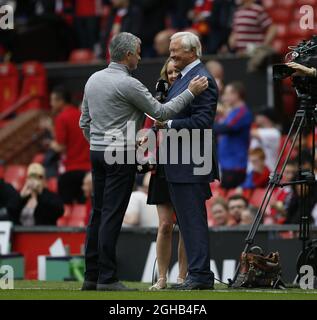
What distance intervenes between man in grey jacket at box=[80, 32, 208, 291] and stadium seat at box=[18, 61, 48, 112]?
11.0 m

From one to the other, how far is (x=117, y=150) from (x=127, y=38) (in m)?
0.88

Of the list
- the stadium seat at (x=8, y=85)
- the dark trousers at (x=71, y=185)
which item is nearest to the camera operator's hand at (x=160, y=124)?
the dark trousers at (x=71, y=185)

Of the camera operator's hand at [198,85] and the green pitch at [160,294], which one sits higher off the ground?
the camera operator's hand at [198,85]

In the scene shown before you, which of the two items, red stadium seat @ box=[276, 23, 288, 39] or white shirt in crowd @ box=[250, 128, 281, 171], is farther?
red stadium seat @ box=[276, 23, 288, 39]

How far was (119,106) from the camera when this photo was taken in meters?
10.4

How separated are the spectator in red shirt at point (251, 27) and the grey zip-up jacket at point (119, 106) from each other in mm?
8573

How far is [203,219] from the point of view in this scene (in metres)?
10.5

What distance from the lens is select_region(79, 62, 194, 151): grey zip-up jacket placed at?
10320 mm

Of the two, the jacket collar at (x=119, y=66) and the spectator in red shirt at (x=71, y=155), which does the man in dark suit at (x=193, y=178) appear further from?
the spectator in red shirt at (x=71, y=155)

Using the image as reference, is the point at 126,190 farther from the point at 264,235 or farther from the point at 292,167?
the point at 292,167

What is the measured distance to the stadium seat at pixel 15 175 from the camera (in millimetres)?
19156

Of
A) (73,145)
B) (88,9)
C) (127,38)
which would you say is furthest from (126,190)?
(88,9)

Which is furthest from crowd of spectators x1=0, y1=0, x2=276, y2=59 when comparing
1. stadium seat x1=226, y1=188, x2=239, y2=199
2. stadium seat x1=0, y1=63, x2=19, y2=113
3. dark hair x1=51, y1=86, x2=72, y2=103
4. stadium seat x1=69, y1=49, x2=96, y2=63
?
stadium seat x1=226, y1=188, x2=239, y2=199

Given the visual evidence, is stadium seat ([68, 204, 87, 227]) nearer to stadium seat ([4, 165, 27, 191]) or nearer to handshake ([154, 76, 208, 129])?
stadium seat ([4, 165, 27, 191])
